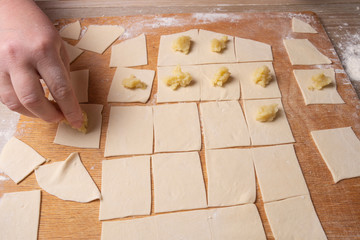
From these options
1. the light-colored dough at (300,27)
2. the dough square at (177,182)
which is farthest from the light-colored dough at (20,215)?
the light-colored dough at (300,27)

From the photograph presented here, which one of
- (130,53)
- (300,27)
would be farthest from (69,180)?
(300,27)

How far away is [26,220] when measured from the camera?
45.2 inches

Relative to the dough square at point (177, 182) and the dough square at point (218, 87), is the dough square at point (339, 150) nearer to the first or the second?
the dough square at point (218, 87)

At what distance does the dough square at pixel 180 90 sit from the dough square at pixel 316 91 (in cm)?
60

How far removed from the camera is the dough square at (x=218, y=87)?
1.51 m

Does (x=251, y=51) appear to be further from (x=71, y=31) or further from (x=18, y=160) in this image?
(x=18, y=160)

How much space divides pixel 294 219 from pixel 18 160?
1319 millimetres

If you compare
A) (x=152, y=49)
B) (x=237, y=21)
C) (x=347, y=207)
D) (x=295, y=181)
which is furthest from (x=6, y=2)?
(x=347, y=207)

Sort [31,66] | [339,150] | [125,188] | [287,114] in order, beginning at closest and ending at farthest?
1. [31,66]
2. [125,188]
3. [339,150]
4. [287,114]

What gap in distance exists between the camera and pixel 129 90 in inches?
59.8

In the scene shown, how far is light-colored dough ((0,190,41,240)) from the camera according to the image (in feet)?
3.67

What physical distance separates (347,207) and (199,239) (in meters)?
0.70

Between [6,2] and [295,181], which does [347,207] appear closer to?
[295,181]

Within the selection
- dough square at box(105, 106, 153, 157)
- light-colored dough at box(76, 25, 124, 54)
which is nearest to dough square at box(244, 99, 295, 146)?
dough square at box(105, 106, 153, 157)
